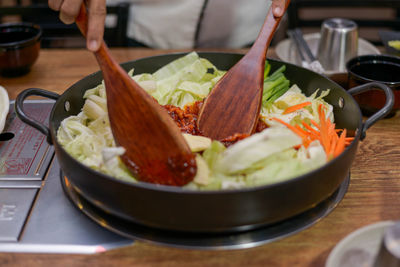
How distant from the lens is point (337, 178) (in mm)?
1049

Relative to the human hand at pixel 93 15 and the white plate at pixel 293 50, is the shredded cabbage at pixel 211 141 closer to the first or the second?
the human hand at pixel 93 15

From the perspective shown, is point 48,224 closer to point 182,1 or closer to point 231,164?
point 231,164

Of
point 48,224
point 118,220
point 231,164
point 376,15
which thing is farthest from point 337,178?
point 376,15

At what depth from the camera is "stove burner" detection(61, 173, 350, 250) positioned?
1043 mm

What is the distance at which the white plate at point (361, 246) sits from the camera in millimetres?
924

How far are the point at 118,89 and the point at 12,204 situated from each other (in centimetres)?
47

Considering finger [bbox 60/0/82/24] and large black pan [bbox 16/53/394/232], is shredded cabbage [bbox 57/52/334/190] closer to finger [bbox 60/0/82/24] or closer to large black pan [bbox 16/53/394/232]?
large black pan [bbox 16/53/394/232]

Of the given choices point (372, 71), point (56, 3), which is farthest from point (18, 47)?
point (372, 71)

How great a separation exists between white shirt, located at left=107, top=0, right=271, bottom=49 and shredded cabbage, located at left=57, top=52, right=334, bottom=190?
0.63 meters

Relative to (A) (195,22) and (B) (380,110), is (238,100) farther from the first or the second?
(A) (195,22)

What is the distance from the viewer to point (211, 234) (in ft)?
3.51

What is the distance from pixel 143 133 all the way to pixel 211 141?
24cm

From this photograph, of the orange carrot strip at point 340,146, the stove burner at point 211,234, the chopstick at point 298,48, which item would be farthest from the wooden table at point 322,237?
the chopstick at point 298,48

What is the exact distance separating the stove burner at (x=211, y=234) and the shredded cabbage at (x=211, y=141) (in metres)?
0.13
